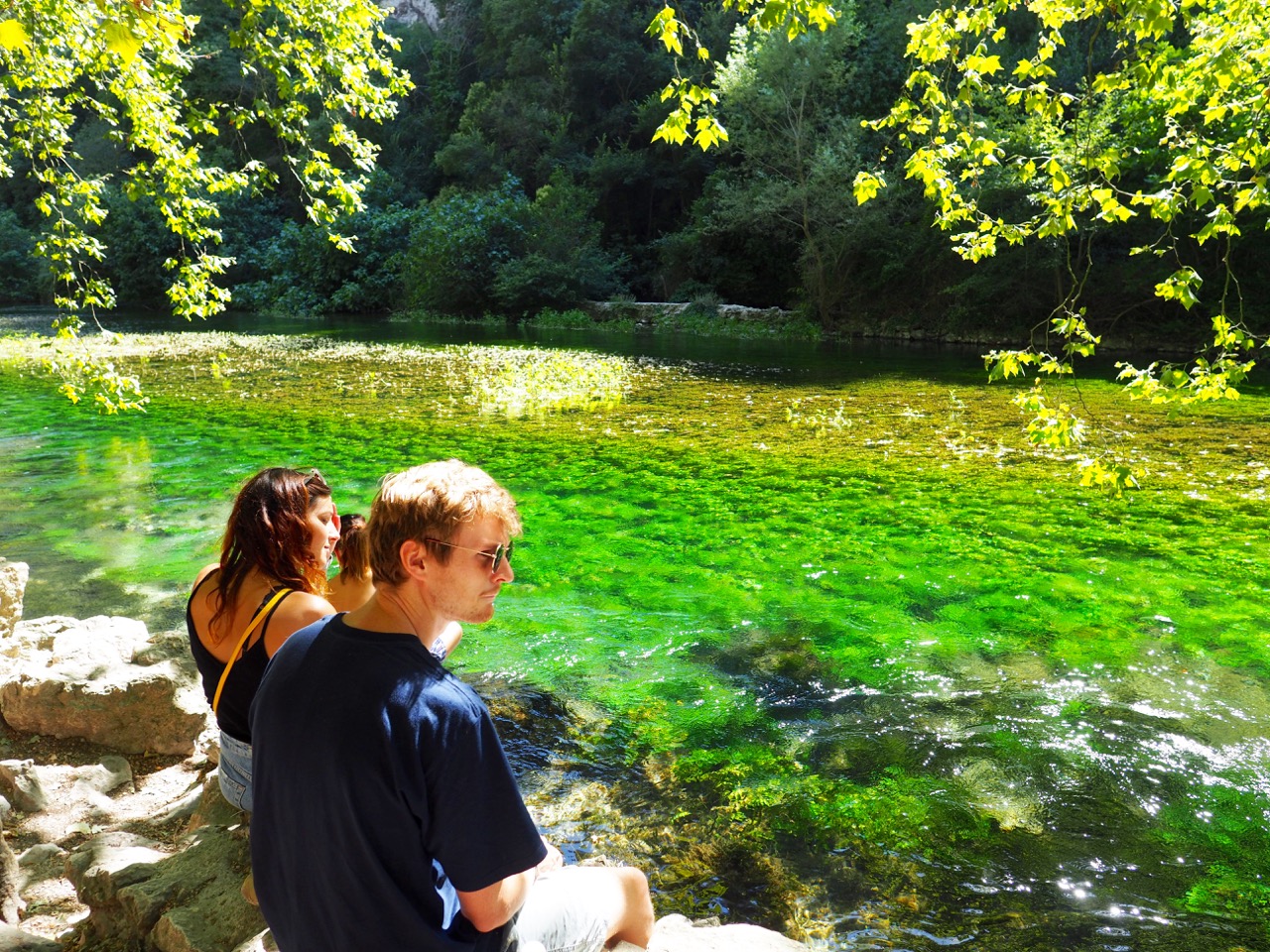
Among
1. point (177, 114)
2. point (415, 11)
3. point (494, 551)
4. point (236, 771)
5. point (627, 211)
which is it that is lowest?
point (236, 771)

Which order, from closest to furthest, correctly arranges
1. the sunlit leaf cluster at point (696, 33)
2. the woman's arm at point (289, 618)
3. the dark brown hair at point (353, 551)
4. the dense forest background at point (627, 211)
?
1. the woman's arm at point (289, 618)
2. the dark brown hair at point (353, 551)
3. the sunlit leaf cluster at point (696, 33)
4. the dense forest background at point (627, 211)

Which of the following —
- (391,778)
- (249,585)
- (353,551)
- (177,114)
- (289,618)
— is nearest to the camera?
(391,778)

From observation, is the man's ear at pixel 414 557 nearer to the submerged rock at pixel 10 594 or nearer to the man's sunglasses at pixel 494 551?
the man's sunglasses at pixel 494 551

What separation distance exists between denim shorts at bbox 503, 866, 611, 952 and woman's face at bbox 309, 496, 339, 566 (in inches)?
45.9

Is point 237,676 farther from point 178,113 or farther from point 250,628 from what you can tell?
point 178,113

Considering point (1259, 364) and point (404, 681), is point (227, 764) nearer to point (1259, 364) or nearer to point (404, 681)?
point (404, 681)

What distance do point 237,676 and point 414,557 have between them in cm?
116

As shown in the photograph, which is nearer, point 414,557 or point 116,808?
point 414,557

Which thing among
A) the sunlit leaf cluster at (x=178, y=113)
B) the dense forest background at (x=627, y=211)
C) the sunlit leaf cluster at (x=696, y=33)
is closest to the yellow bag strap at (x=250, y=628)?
the sunlit leaf cluster at (x=696, y=33)

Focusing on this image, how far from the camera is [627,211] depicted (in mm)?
41250

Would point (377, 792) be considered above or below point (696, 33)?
below

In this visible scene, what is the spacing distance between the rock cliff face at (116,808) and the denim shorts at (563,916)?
390 mm

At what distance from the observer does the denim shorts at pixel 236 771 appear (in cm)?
264

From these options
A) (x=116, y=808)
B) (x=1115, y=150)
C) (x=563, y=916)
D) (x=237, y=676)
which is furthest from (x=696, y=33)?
(x=116, y=808)
